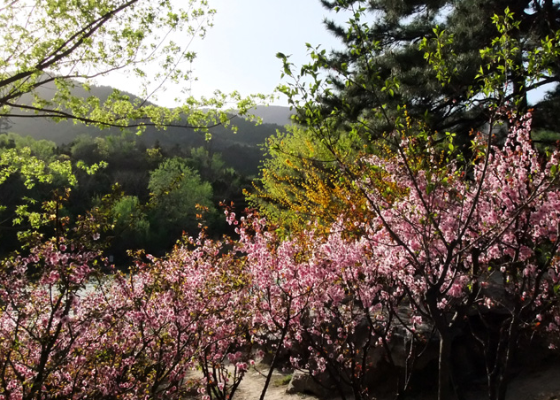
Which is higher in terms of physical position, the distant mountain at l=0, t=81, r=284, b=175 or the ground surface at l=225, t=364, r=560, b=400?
the distant mountain at l=0, t=81, r=284, b=175

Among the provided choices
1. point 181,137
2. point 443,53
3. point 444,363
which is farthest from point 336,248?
point 181,137

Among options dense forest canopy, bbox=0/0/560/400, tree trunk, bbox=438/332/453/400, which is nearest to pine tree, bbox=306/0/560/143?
dense forest canopy, bbox=0/0/560/400

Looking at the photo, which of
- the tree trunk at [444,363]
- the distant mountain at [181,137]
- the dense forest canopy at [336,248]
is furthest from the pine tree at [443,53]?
the distant mountain at [181,137]

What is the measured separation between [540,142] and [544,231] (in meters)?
5.26

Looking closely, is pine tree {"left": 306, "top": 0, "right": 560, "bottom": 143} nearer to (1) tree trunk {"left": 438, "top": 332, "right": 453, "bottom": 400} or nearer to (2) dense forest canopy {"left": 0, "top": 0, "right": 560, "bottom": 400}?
(2) dense forest canopy {"left": 0, "top": 0, "right": 560, "bottom": 400}

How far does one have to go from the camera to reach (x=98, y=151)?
166 ft

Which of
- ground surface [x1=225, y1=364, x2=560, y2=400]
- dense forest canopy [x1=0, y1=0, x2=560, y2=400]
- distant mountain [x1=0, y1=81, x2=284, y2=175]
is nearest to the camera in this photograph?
dense forest canopy [x1=0, y1=0, x2=560, y2=400]

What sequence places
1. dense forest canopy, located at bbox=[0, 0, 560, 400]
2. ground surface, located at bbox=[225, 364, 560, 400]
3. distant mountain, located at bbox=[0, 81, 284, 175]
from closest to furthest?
1. dense forest canopy, located at bbox=[0, 0, 560, 400]
2. ground surface, located at bbox=[225, 364, 560, 400]
3. distant mountain, located at bbox=[0, 81, 284, 175]

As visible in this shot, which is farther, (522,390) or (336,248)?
(522,390)

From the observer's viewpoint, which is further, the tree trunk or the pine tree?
the pine tree

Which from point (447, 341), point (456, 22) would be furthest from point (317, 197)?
point (447, 341)

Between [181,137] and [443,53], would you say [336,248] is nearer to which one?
[443,53]

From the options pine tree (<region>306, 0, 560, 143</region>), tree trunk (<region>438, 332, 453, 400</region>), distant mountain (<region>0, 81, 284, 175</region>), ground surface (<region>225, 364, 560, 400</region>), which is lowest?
ground surface (<region>225, 364, 560, 400</region>)

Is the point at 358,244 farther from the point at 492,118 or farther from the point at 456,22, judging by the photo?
the point at 456,22
